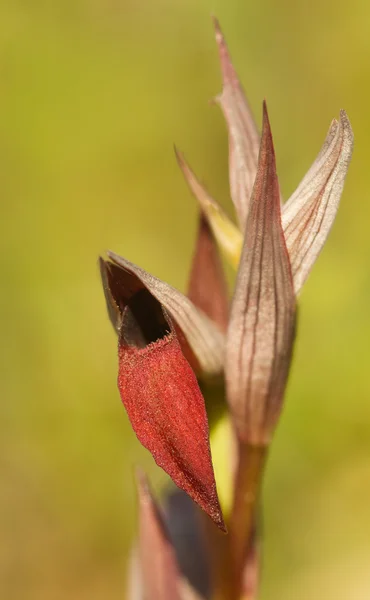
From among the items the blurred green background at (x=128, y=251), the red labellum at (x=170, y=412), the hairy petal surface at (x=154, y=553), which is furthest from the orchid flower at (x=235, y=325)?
the blurred green background at (x=128, y=251)

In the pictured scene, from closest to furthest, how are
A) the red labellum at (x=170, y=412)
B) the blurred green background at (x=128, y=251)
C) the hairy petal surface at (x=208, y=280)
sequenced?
the red labellum at (x=170, y=412)
the hairy petal surface at (x=208, y=280)
the blurred green background at (x=128, y=251)

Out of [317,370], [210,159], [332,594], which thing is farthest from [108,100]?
[332,594]

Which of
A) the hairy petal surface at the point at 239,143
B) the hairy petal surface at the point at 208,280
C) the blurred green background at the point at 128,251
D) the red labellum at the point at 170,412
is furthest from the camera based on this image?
the blurred green background at the point at 128,251

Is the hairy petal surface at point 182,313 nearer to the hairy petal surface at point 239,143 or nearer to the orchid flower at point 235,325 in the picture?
the orchid flower at point 235,325

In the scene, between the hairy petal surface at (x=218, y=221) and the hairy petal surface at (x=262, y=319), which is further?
the hairy petal surface at (x=218, y=221)

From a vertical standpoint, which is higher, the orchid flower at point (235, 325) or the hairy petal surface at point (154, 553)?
the orchid flower at point (235, 325)

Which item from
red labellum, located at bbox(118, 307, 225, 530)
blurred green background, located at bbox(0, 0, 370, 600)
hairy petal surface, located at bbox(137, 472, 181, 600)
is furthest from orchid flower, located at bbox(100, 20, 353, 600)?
blurred green background, located at bbox(0, 0, 370, 600)

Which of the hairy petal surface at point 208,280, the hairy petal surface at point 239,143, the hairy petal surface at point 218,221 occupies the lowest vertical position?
the hairy petal surface at point 208,280

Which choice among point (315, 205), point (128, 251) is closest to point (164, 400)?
→ point (315, 205)
